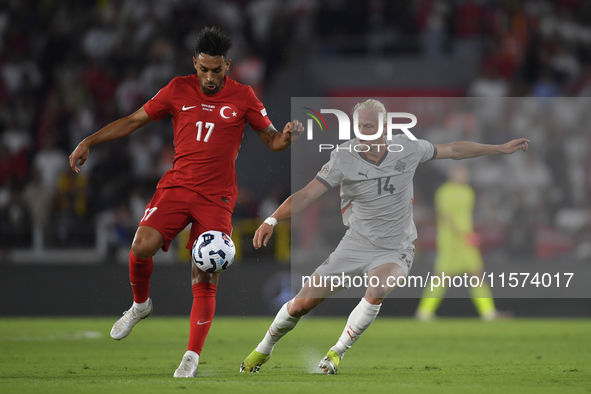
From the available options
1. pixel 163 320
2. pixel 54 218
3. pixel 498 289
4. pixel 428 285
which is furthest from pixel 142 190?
Answer: pixel 498 289

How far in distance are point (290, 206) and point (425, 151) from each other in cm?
132

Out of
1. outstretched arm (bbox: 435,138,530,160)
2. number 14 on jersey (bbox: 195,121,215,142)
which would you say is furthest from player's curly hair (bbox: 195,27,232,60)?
outstretched arm (bbox: 435,138,530,160)

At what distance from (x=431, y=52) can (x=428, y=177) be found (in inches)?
116

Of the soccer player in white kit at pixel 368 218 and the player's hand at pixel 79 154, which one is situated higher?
the player's hand at pixel 79 154

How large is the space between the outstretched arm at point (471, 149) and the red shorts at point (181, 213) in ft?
6.42

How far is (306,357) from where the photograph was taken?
8141 millimetres

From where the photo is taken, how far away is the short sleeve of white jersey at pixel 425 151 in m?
6.97

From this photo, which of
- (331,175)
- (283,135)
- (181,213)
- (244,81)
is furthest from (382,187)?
(244,81)

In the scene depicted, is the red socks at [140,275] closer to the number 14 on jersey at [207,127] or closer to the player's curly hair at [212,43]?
the number 14 on jersey at [207,127]

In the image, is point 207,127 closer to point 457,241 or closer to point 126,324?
point 126,324

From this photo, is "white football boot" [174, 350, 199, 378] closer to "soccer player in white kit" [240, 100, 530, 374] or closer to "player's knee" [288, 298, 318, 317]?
"soccer player in white kit" [240, 100, 530, 374]

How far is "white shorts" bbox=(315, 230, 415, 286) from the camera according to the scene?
6.70m

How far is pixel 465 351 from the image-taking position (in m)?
8.78

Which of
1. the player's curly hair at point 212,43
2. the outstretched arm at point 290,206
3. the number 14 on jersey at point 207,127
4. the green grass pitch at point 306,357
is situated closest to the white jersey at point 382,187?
the outstretched arm at point 290,206
